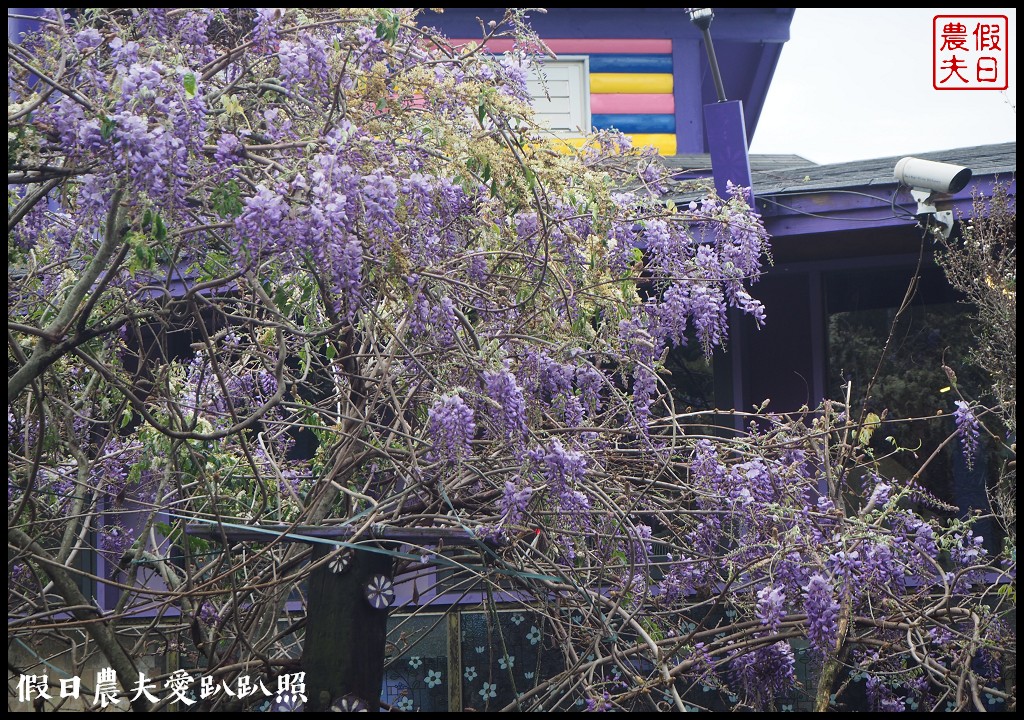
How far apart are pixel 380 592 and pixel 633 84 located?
6956 millimetres

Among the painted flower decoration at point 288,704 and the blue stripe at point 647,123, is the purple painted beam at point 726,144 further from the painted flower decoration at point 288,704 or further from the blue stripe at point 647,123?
the painted flower decoration at point 288,704

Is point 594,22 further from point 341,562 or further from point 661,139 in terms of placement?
point 341,562

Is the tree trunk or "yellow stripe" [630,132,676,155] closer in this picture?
the tree trunk

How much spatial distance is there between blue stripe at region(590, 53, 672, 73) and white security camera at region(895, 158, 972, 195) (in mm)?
4453

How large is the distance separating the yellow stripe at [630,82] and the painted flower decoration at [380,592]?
22.1 feet

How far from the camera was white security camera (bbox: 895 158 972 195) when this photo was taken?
5508mm

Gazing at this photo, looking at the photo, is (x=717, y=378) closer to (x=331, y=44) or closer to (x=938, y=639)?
(x=938, y=639)

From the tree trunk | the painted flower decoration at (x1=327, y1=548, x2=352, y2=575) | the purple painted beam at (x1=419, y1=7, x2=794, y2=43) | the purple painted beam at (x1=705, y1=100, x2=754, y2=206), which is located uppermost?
the purple painted beam at (x1=419, y1=7, x2=794, y2=43)

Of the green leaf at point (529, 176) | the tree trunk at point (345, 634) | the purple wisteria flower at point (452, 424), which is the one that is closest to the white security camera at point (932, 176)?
the green leaf at point (529, 176)

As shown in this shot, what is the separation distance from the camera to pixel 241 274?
338cm

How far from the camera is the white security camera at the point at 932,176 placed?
551cm

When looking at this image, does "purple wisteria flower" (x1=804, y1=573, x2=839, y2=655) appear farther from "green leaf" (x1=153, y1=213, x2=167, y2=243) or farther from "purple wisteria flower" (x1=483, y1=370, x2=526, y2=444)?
"green leaf" (x1=153, y1=213, x2=167, y2=243)

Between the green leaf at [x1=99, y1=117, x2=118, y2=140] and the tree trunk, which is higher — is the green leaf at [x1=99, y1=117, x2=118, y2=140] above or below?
above

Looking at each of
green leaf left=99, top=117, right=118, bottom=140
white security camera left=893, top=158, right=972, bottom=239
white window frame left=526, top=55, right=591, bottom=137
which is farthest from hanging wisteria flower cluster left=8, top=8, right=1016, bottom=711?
white window frame left=526, top=55, right=591, bottom=137
